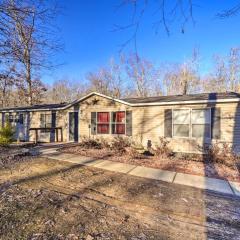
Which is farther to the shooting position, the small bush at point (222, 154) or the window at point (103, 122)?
the window at point (103, 122)

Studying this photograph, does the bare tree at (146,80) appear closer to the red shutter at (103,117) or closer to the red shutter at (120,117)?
the red shutter at (103,117)

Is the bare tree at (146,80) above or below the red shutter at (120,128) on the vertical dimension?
above

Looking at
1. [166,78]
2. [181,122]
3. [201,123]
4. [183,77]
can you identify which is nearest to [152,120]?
[181,122]

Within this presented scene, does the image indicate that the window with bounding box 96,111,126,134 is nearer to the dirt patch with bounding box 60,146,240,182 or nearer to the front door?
the front door

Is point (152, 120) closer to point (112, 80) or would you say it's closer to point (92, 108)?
point (92, 108)

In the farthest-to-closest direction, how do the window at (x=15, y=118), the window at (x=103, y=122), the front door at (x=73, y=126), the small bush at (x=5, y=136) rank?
the window at (x=15, y=118), the front door at (x=73, y=126), the window at (x=103, y=122), the small bush at (x=5, y=136)

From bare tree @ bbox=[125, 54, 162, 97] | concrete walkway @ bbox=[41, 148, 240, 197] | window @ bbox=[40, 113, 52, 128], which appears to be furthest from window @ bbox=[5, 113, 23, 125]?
bare tree @ bbox=[125, 54, 162, 97]

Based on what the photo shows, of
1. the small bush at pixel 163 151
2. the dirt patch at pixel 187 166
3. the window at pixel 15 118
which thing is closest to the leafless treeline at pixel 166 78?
the window at pixel 15 118

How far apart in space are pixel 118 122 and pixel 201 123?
187 inches

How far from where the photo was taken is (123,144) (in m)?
10.6

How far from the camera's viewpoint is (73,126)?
1404 cm

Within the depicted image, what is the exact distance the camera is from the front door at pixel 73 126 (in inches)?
548

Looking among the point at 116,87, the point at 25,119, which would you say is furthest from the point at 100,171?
the point at 116,87

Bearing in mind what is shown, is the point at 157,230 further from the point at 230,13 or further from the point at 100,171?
the point at 230,13
